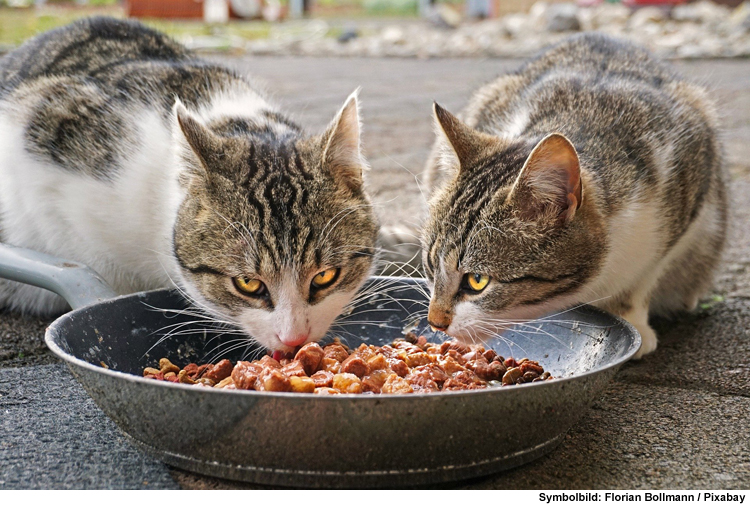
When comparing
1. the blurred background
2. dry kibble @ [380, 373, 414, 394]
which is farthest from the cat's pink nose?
the blurred background

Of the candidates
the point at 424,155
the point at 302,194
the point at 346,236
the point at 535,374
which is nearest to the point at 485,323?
the point at 535,374

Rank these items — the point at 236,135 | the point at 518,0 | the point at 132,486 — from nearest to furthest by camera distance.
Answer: the point at 132,486
the point at 236,135
the point at 518,0

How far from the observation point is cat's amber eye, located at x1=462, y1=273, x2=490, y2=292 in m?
1.93

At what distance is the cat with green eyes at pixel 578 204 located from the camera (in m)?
1.88

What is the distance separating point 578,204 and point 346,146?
2.18 ft

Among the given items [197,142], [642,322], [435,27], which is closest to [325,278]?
[197,142]

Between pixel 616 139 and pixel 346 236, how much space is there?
2.66ft

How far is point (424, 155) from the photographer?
4.68 m

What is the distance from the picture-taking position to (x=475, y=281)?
1.94m

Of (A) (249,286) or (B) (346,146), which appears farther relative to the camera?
(B) (346,146)

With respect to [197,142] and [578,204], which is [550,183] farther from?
[197,142]

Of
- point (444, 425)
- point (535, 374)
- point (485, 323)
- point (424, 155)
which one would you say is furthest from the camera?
point (424, 155)

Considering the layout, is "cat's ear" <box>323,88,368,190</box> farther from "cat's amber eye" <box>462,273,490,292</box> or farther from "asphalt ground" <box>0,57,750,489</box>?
"asphalt ground" <box>0,57,750,489</box>
